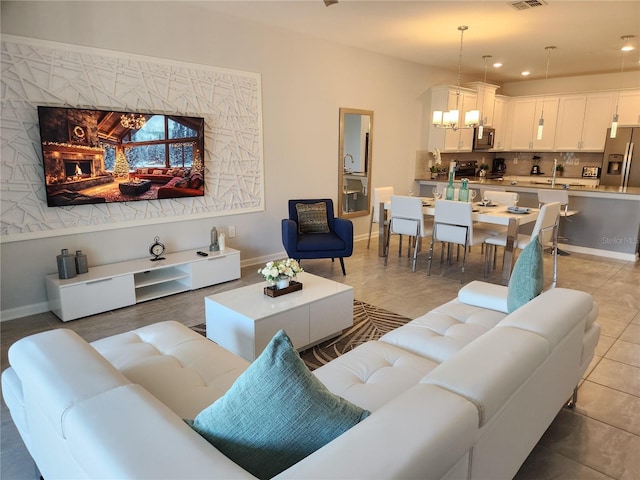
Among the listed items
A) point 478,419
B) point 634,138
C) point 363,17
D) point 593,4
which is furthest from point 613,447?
point 634,138

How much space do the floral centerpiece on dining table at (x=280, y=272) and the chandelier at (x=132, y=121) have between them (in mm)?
2063

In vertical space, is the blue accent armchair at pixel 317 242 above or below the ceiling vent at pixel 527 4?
below

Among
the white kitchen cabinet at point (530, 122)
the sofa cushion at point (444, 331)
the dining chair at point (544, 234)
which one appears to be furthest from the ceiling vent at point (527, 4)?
the white kitchen cabinet at point (530, 122)

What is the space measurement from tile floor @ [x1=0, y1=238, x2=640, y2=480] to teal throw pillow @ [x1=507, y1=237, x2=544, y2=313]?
68cm

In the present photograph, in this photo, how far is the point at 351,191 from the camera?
630cm

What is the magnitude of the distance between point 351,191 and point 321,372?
463 cm

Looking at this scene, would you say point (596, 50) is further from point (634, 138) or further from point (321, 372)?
point (321, 372)

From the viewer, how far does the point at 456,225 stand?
4570 millimetres

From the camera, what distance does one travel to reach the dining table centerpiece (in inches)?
113

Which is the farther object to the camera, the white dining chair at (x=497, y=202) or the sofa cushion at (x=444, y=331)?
the white dining chair at (x=497, y=202)

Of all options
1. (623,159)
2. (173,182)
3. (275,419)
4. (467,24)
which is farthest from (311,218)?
(623,159)

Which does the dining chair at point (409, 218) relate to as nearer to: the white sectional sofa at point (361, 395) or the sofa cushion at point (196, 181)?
the sofa cushion at point (196, 181)

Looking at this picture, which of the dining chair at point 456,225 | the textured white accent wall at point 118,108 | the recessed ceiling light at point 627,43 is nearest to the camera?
the textured white accent wall at point 118,108

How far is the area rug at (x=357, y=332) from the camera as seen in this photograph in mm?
2887
